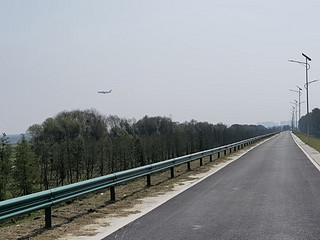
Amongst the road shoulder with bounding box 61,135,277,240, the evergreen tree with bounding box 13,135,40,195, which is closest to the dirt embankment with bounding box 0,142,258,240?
the road shoulder with bounding box 61,135,277,240

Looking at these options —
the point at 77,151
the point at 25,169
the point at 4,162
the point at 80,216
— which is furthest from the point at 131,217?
the point at 77,151

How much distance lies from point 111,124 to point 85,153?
6214 centimetres

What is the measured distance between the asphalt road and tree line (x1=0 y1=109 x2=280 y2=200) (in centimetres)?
→ 3367

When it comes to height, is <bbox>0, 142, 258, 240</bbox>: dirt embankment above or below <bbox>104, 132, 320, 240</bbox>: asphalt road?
below

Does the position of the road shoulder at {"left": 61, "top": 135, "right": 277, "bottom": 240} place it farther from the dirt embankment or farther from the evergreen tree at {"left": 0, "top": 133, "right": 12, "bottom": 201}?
the evergreen tree at {"left": 0, "top": 133, "right": 12, "bottom": 201}

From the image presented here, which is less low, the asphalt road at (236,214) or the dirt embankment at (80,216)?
the asphalt road at (236,214)

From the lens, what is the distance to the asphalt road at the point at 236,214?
287 inches

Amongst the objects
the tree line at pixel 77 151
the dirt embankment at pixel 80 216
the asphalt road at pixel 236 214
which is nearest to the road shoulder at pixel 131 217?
the dirt embankment at pixel 80 216

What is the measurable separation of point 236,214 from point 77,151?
4736cm

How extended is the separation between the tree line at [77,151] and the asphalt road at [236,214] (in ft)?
110

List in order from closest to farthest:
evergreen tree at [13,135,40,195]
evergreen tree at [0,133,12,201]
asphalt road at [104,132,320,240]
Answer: asphalt road at [104,132,320,240]
evergreen tree at [0,133,12,201]
evergreen tree at [13,135,40,195]

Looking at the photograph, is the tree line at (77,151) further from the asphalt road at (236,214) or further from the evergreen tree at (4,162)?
the asphalt road at (236,214)

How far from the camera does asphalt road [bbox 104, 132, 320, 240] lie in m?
7.29

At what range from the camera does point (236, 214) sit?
9.06m
